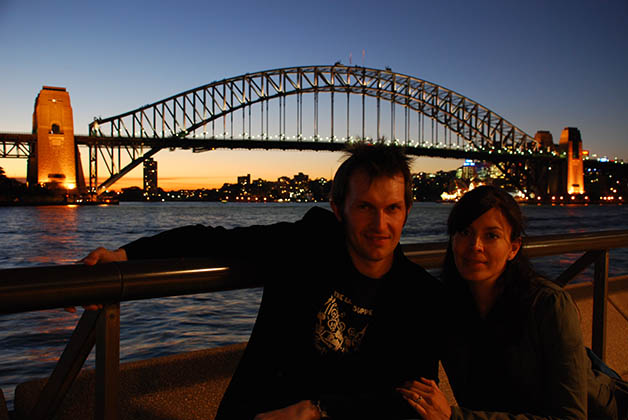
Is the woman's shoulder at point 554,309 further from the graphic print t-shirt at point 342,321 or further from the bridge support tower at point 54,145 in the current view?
the bridge support tower at point 54,145

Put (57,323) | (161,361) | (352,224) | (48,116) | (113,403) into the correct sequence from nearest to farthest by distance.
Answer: (113,403) < (352,224) < (161,361) < (57,323) < (48,116)

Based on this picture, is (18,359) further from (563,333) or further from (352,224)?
(563,333)

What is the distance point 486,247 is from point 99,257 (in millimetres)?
943

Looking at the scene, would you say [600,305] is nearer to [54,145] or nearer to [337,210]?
[337,210]

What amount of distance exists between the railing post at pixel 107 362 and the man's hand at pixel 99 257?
0.10 ft

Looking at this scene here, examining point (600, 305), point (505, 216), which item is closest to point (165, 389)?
point (505, 216)

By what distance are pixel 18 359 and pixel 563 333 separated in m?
4.48

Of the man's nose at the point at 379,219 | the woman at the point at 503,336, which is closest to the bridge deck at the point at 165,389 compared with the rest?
the woman at the point at 503,336

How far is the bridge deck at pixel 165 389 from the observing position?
1475mm

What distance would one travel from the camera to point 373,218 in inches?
49.6

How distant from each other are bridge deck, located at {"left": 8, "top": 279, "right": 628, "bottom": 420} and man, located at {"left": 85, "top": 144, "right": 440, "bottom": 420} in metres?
0.49

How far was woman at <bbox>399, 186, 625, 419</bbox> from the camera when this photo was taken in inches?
45.5

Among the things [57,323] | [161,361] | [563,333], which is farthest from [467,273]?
[57,323]

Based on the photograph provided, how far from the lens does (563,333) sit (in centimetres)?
119
